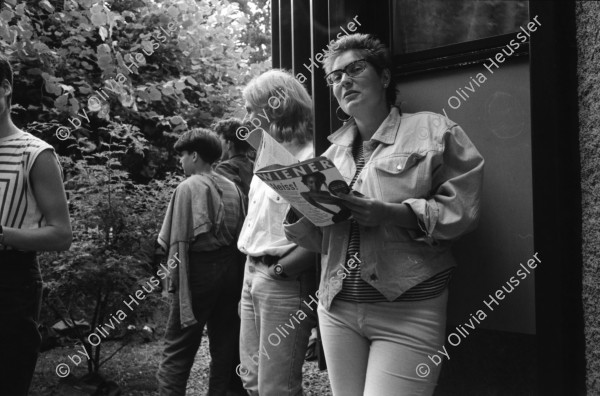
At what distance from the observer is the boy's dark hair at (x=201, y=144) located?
470 centimetres

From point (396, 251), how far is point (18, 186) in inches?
57.4

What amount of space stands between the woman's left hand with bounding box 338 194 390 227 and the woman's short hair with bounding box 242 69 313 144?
3.73 ft

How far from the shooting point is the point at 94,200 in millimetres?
5207

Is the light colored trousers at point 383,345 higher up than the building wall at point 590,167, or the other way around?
the building wall at point 590,167

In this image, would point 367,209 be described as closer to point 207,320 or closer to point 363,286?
point 363,286

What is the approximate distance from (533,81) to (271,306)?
5.14 feet

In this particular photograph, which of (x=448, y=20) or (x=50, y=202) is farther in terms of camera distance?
(x=448, y=20)

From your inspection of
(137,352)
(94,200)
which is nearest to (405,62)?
(94,200)

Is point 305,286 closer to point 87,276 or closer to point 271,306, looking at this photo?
point 271,306

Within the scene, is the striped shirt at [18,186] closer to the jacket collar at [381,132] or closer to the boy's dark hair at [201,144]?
the jacket collar at [381,132]

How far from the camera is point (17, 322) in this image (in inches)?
95.3

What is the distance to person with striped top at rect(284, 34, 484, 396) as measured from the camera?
2176 millimetres

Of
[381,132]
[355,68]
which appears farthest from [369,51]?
[381,132]

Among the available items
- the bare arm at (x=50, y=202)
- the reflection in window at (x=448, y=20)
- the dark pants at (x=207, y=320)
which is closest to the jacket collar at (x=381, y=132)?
the reflection in window at (x=448, y=20)
